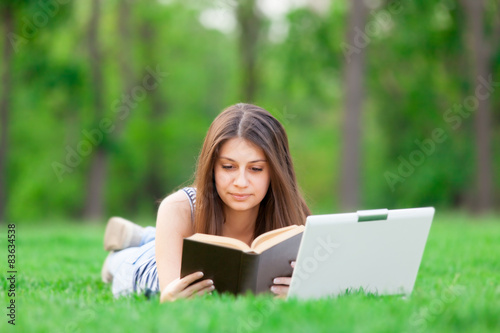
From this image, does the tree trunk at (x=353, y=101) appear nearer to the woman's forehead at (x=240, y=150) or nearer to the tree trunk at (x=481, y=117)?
the tree trunk at (x=481, y=117)

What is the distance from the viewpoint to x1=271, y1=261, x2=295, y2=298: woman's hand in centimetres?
322

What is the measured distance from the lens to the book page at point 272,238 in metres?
3.11

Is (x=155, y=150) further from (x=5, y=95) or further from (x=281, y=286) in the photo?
(x=281, y=286)

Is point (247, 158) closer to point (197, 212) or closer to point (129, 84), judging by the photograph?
point (197, 212)

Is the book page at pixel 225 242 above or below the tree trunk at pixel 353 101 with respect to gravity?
below

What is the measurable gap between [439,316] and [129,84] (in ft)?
61.0

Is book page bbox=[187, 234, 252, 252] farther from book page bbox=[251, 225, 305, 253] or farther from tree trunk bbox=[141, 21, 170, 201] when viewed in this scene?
tree trunk bbox=[141, 21, 170, 201]

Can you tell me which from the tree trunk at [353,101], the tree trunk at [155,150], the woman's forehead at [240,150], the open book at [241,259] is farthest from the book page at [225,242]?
the tree trunk at [155,150]

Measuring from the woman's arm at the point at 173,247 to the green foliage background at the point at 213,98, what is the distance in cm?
1031

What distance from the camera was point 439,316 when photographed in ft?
8.44

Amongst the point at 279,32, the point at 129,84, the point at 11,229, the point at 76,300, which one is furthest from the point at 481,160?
the point at 76,300

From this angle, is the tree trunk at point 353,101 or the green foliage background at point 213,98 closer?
the tree trunk at point 353,101

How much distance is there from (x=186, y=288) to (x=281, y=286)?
18.1 inches

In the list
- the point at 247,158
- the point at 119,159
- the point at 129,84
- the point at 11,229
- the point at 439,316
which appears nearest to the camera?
the point at 439,316
